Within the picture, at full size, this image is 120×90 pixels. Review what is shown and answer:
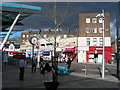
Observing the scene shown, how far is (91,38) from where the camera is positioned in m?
55.2

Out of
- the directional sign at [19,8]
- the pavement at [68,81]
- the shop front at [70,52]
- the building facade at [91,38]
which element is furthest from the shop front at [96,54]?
the directional sign at [19,8]

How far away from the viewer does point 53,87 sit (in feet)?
28.2

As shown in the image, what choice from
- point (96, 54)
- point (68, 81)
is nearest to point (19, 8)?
point (68, 81)

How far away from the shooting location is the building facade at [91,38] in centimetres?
5416

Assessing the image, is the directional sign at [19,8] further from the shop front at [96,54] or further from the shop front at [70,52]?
the shop front at [70,52]

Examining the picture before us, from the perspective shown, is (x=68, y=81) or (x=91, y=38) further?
(x=91, y=38)

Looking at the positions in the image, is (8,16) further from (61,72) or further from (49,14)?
(49,14)

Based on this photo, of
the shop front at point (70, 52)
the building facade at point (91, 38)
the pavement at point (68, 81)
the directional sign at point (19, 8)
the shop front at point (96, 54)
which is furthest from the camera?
the shop front at point (70, 52)

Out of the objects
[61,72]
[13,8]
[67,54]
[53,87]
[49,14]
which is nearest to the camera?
[53,87]

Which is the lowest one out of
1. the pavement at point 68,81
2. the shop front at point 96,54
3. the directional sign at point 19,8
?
the pavement at point 68,81

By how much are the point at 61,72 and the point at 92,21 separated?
39.7 m

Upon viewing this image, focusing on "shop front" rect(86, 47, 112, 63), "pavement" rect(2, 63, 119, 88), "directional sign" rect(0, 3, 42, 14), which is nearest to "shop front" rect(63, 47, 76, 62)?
"shop front" rect(86, 47, 112, 63)

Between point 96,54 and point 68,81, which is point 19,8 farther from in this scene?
point 96,54

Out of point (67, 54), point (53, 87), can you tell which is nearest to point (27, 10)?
point (53, 87)
